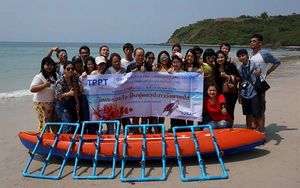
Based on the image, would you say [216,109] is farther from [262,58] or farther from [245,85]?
[262,58]

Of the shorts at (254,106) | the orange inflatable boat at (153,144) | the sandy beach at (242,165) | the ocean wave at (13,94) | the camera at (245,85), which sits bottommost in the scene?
the ocean wave at (13,94)

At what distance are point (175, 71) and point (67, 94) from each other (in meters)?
2.12

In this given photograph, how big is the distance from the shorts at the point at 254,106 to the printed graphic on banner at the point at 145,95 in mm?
1032

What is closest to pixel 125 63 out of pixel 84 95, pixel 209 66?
pixel 84 95

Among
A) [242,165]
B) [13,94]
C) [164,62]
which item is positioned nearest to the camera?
[242,165]

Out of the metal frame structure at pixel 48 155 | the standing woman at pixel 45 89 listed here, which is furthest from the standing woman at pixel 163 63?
the standing woman at pixel 45 89

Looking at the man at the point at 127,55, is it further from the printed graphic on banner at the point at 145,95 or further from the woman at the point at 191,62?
the woman at the point at 191,62

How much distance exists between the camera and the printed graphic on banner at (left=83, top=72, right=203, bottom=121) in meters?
7.01

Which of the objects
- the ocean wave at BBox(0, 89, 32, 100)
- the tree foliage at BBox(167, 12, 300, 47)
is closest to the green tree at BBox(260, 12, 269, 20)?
the tree foliage at BBox(167, 12, 300, 47)

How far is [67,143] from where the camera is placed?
20.4ft

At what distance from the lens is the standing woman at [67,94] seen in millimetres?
6617

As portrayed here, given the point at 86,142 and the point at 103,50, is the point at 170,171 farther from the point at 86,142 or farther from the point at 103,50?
the point at 103,50

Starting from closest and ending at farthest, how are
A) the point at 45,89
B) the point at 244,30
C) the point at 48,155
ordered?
the point at 48,155
the point at 45,89
the point at 244,30

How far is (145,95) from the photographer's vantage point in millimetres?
7246
